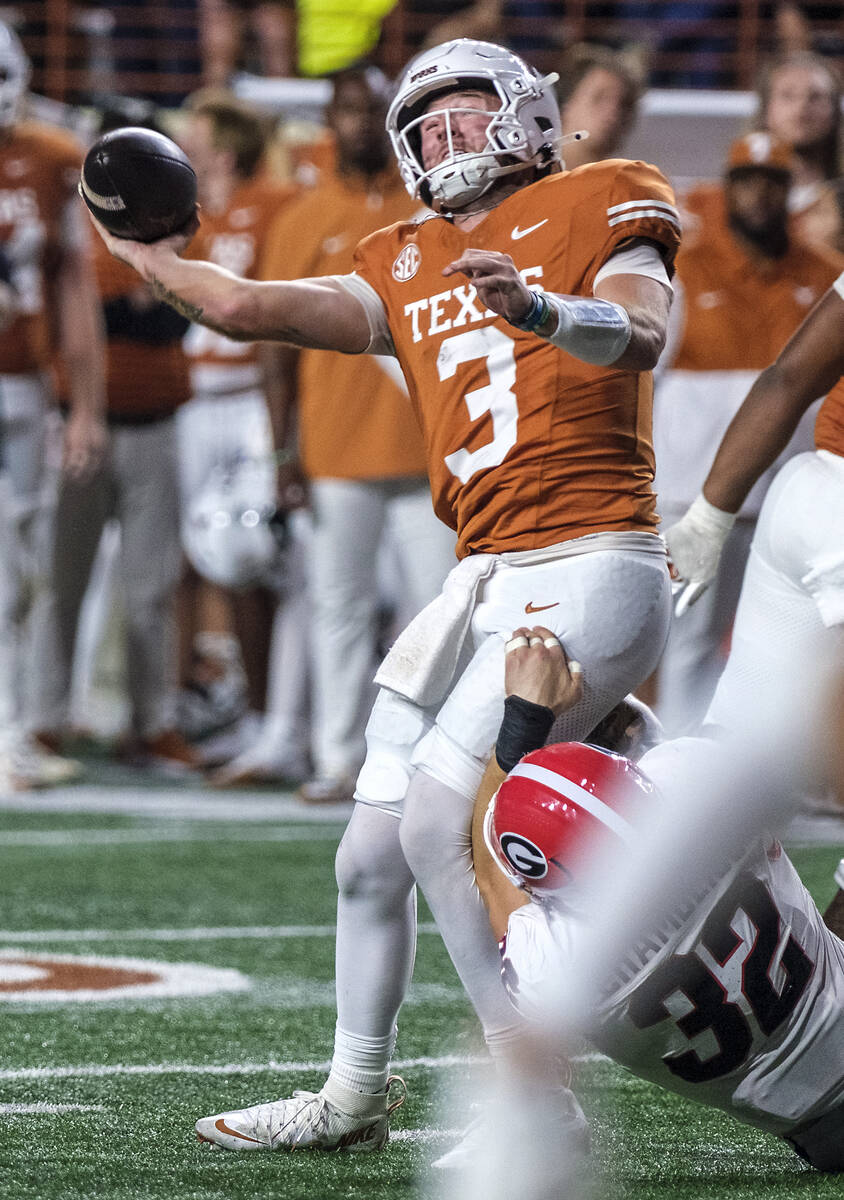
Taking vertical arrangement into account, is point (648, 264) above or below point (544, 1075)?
above

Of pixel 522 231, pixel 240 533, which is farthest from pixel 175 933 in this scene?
pixel 240 533

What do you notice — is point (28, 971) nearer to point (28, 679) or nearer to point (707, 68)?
point (28, 679)

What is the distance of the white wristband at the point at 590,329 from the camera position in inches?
89.1

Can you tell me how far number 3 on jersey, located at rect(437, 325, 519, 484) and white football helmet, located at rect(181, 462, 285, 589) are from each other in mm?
4019

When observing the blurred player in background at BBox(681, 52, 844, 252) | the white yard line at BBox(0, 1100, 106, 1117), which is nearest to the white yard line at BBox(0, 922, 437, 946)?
the white yard line at BBox(0, 1100, 106, 1117)

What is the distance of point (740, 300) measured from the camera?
5.45 metres

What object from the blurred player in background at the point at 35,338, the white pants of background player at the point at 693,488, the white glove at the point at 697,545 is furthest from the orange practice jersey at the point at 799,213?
the white glove at the point at 697,545

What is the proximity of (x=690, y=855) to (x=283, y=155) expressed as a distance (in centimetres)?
613

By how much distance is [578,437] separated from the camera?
2.58 meters

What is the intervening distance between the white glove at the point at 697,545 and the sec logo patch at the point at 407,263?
580mm

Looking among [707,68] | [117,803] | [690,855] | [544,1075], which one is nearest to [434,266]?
[690,855]

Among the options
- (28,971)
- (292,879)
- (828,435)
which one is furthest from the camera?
(292,879)

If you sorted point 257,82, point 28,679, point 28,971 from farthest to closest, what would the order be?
1. point 257,82
2. point 28,679
3. point 28,971

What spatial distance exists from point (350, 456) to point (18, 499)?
1.18 m
